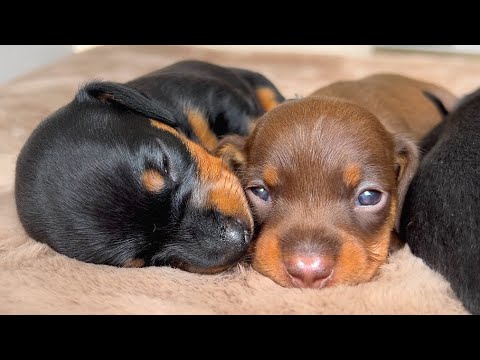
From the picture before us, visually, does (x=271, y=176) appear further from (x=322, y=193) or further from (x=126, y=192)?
(x=126, y=192)

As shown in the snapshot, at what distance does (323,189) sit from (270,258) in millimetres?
317

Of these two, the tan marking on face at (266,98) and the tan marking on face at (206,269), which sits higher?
the tan marking on face at (206,269)

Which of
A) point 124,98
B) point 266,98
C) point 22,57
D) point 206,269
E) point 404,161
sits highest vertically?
point 124,98

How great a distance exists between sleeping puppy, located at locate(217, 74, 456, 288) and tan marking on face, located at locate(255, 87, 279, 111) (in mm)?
1277

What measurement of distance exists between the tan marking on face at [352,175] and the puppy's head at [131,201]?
38cm

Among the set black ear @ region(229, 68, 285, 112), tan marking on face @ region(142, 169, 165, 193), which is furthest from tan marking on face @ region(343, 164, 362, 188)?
black ear @ region(229, 68, 285, 112)

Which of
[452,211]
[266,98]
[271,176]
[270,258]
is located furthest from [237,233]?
[266,98]

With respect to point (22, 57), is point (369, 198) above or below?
above

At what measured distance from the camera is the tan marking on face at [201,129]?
291 cm

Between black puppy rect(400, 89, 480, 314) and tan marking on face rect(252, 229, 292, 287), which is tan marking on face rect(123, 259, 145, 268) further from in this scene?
black puppy rect(400, 89, 480, 314)

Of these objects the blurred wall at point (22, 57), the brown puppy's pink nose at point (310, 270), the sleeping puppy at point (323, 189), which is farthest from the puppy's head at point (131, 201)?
the blurred wall at point (22, 57)

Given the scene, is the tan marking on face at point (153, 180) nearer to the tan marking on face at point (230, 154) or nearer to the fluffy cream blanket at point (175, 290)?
the fluffy cream blanket at point (175, 290)

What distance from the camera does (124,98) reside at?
236cm
